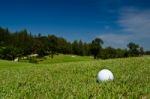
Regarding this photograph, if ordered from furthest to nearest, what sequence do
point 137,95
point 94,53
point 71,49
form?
1. point 71,49
2. point 94,53
3. point 137,95

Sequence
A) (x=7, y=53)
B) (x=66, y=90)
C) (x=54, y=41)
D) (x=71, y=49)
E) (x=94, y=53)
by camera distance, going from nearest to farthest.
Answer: (x=66, y=90), (x=7, y=53), (x=94, y=53), (x=54, y=41), (x=71, y=49)

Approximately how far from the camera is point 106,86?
16422mm

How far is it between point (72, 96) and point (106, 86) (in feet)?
10.6

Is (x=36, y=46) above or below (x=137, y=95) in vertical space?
above

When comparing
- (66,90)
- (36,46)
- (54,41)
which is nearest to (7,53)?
(36,46)

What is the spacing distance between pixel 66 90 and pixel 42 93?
1.31 meters

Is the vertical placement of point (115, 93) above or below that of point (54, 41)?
below

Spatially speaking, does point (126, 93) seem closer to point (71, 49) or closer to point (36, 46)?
point (36, 46)

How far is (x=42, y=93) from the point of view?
15359mm

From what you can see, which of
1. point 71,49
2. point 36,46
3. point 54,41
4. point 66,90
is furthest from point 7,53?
→ point 66,90

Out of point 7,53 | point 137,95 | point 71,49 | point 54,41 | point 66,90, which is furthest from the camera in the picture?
point 71,49

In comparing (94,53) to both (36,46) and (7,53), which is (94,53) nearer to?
(36,46)

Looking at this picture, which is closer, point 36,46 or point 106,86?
point 106,86

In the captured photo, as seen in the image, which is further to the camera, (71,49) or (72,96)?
(71,49)
